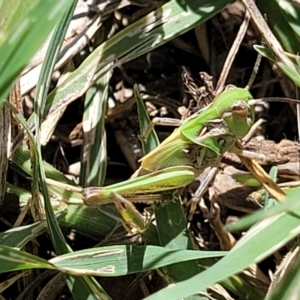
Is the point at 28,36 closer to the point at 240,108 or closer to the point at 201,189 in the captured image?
the point at 240,108

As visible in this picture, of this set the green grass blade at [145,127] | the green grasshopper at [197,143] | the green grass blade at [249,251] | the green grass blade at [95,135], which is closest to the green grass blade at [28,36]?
the green grass blade at [249,251]

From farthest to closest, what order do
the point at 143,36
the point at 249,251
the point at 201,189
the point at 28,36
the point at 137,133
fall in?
the point at 137,133, the point at 143,36, the point at 201,189, the point at 249,251, the point at 28,36

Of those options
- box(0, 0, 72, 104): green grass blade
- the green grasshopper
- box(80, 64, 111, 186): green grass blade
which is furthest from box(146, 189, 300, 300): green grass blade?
box(80, 64, 111, 186): green grass blade

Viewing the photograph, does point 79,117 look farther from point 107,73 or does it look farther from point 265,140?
point 265,140

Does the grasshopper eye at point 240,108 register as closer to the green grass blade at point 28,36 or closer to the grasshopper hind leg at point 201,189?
the grasshopper hind leg at point 201,189

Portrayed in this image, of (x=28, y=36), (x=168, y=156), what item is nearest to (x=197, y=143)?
(x=168, y=156)

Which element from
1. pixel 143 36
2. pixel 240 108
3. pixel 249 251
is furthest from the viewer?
pixel 143 36

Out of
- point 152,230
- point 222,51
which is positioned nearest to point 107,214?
point 152,230
